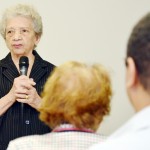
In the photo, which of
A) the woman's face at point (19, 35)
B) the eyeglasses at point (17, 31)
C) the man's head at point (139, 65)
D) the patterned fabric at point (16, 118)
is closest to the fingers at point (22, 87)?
the patterned fabric at point (16, 118)

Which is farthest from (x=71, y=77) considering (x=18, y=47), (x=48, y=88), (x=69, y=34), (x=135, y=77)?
(x=69, y=34)

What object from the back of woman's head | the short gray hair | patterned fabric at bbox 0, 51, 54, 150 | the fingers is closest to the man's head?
the back of woman's head

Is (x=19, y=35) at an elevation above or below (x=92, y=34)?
below

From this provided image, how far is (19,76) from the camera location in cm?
Answer: 221

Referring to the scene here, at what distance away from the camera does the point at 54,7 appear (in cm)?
337

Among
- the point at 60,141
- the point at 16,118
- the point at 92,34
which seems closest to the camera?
the point at 60,141

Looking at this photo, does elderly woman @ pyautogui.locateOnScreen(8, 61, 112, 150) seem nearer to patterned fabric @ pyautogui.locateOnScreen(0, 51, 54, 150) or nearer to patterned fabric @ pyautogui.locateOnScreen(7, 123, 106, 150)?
patterned fabric @ pyautogui.locateOnScreen(7, 123, 106, 150)

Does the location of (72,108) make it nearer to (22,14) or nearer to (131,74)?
(131,74)

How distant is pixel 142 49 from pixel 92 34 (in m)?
2.45

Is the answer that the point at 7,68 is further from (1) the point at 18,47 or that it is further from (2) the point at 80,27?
(2) the point at 80,27

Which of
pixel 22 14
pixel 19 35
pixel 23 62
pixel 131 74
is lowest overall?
pixel 131 74

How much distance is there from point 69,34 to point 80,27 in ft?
0.39

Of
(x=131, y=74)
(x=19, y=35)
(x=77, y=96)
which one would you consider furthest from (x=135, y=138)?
(x=19, y=35)

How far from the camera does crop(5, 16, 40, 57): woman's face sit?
7.72 ft
